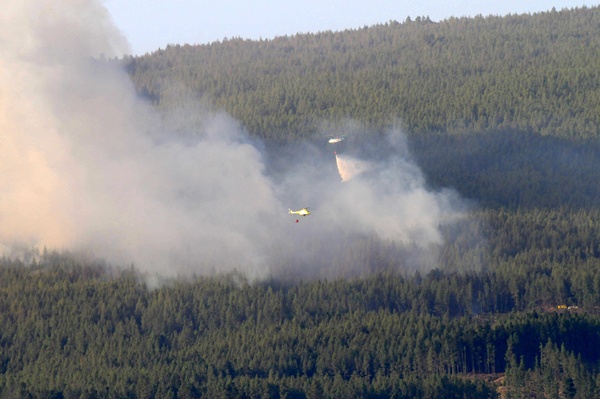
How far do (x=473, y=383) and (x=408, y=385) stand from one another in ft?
23.3

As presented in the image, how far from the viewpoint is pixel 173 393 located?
199 meters

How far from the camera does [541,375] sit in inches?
7869

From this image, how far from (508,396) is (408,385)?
9.89 metres

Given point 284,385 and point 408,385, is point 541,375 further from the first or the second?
point 284,385

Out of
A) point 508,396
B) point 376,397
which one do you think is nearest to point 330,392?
point 376,397

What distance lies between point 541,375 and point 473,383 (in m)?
6.85

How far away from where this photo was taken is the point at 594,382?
194000 mm

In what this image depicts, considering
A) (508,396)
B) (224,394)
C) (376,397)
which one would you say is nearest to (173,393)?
(224,394)

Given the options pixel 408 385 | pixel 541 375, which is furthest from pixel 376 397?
pixel 541 375

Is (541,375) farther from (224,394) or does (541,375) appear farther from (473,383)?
(224,394)

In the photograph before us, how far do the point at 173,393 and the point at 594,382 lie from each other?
41.6m

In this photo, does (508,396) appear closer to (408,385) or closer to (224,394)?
(408,385)

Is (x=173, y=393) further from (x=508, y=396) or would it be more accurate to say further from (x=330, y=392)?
(x=508, y=396)

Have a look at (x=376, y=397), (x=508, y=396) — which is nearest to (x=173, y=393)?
(x=376, y=397)
